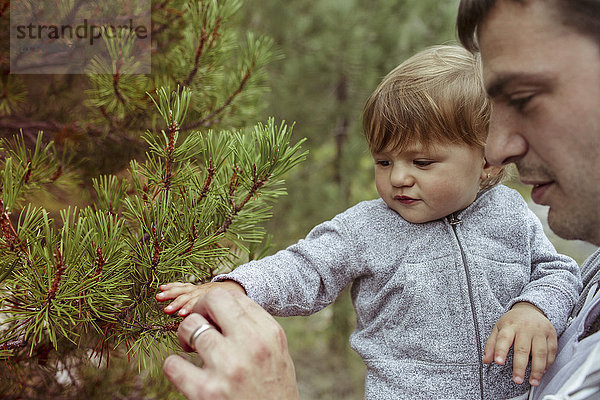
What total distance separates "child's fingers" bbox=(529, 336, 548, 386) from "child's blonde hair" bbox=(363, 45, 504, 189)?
0.40 meters

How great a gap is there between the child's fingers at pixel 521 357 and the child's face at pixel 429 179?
289 millimetres

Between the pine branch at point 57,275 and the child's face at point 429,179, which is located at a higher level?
the child's face at point 429,179

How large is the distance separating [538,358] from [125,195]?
2.54 ft

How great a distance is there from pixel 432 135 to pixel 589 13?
38 cm

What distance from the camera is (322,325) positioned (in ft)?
12.0

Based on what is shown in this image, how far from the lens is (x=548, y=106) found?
793 mm

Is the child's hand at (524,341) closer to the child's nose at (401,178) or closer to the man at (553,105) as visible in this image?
the man at (553,105)

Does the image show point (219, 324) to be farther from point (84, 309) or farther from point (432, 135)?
point (432, 135)

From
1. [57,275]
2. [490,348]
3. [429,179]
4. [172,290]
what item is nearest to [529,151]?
[429,179]

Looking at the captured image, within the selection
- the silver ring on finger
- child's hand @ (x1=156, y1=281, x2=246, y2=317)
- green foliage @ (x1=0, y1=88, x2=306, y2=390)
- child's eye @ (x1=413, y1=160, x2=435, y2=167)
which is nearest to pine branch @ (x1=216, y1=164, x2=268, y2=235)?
green foliage @ (x1=0, y1=88, x2=306, y2=390)

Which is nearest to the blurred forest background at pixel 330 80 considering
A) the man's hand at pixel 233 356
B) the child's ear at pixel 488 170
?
the child's ear at pixel 488 170

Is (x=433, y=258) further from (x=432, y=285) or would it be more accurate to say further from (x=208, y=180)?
(x=208, y=180)

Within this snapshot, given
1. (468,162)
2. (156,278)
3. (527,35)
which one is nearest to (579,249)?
(468,162)

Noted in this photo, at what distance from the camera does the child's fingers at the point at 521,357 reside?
929mm
